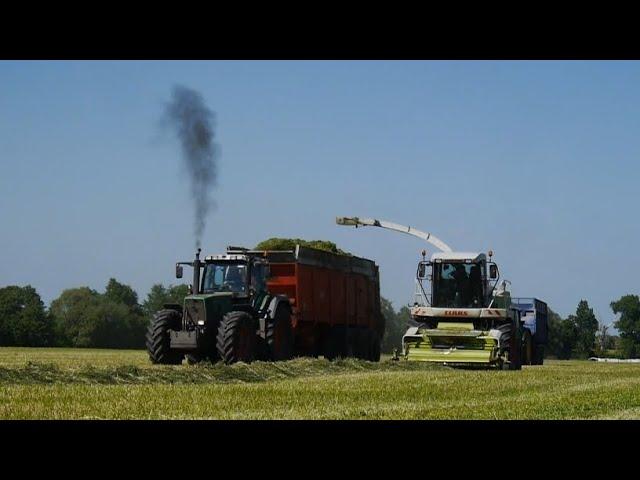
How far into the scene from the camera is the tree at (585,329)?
72938mm

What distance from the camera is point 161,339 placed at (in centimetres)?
2250

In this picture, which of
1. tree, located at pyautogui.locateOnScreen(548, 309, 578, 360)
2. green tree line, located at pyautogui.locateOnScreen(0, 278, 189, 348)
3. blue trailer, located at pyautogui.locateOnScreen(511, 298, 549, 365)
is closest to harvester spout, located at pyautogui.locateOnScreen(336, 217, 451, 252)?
blue trailer, located at pyautogui.locateOnScreen(511, 298, 549, 365)

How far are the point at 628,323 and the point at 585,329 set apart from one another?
1006 centimetres

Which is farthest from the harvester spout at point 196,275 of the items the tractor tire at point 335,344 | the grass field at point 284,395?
the tractor tire at point 335,344

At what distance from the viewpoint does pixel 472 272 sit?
2847 centimetres

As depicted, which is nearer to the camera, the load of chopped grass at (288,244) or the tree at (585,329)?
the load of chopped grass at (288,244)

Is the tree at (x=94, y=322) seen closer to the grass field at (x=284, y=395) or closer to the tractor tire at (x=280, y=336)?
the tractor tire at (x=280, y=336)

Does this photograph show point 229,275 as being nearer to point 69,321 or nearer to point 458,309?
point 458,309

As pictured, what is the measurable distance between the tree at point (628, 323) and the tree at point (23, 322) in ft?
132

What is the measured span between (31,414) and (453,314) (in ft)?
59.5
